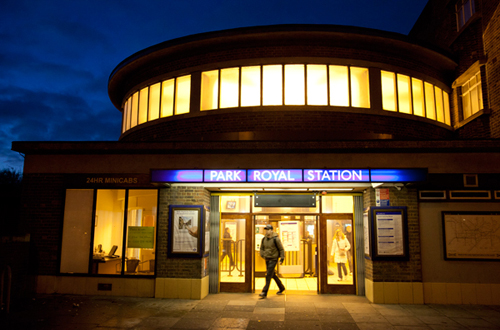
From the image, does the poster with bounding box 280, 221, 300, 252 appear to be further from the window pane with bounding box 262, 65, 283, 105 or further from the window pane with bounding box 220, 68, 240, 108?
the window pane with bounding box 220, 68, 240, 108

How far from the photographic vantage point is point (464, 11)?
14.2 metres

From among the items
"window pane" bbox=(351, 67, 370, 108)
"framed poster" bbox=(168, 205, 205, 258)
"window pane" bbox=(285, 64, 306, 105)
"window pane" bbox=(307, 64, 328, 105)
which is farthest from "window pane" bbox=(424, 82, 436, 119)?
"framed poster" bbox=(168, 205, 205, 258)

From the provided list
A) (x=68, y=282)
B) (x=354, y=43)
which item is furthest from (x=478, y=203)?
(x=68, y=282)

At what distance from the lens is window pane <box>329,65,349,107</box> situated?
1188 centimetres

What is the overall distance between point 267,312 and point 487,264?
5.99m

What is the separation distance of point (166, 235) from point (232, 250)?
2074 millimetres

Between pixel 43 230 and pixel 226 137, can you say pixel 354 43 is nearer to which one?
pixel 226 137

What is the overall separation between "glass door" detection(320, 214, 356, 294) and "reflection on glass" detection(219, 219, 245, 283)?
2.40 m

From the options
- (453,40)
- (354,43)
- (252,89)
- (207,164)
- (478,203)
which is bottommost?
(478,203)

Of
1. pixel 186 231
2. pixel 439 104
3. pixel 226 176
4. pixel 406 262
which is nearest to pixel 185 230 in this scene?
pixel 186 231

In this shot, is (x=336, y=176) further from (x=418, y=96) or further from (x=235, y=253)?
(x=418, y=96)

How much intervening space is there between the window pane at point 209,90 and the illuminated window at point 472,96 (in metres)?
9.21

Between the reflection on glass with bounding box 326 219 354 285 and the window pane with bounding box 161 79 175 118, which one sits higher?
the window pane with bounding box 161 79 175 118

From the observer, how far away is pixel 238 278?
420 inches
